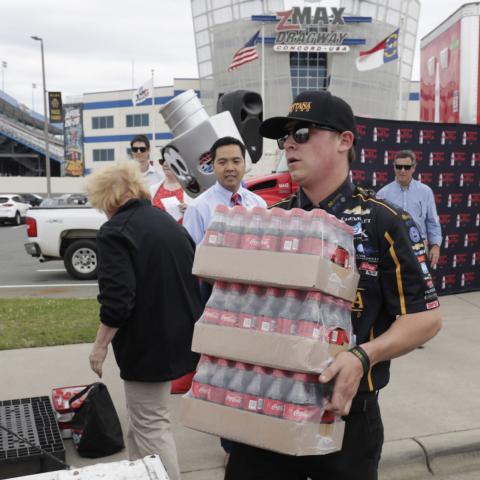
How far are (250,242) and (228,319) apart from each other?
0.86 feet

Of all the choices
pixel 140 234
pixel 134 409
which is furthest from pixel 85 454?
pixel 140 234

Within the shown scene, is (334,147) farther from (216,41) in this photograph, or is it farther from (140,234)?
(216,41)

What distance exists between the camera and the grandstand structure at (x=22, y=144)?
70688 mm

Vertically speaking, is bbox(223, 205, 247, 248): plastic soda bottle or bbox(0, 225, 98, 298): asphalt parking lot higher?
bbox(223, 205, 247, 248): plastic soda bottle

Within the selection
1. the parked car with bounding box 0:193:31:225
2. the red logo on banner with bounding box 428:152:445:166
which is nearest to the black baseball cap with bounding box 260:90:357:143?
the red logo on banner with bounding box 428:152:445:166

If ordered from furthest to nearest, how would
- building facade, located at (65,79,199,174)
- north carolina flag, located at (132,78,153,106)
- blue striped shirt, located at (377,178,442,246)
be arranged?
building facade, located at (65,79,199,174), north carolina flag, located at (132,78,153,106), blue striped shirt, located at (377,178,442,246)

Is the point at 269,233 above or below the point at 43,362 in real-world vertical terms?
above

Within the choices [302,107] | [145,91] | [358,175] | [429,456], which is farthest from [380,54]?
[302,107]

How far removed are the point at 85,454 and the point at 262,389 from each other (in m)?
2.53

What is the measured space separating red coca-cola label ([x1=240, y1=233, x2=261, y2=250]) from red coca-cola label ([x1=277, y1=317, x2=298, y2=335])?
0.81ft

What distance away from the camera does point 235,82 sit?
54.3 meters

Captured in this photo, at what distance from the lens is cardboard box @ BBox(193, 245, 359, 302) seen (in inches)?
69.1

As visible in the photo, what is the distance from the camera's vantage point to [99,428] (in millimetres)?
3854

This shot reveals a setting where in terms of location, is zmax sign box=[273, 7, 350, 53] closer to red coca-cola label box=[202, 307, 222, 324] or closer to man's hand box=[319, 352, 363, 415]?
red coca-cola label box=[202, 307, 222, 324]
